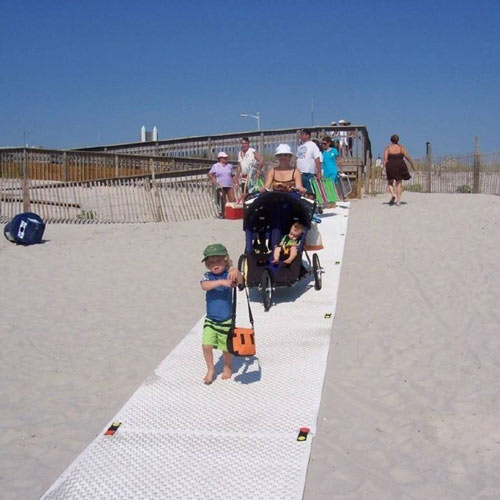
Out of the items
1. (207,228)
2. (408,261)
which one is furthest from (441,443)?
(207,228)

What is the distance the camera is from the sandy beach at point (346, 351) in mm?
4383

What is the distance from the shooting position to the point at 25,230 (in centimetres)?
1266

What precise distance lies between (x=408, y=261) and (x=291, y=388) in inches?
199

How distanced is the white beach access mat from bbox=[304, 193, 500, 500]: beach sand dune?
203mm

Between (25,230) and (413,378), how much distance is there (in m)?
9.06

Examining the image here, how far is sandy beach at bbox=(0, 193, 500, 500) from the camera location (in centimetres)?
438

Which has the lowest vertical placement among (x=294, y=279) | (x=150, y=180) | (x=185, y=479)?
(x=185, y=479)

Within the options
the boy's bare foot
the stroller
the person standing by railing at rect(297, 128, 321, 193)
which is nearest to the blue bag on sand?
the person standing by railing at rect(297, 128, 321, 193)

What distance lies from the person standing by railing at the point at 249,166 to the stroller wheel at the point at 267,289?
6595mm

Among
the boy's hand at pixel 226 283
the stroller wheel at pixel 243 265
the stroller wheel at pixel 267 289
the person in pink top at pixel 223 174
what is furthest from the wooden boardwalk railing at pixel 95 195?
the boy's hand at pixel 226 283

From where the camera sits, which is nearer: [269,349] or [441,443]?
[441,443]

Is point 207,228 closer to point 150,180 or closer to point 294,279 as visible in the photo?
point 150,180

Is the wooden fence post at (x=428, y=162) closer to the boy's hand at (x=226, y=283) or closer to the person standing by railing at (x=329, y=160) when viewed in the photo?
the person standing by railing at (x=329, y=160)

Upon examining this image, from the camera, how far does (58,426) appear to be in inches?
199
